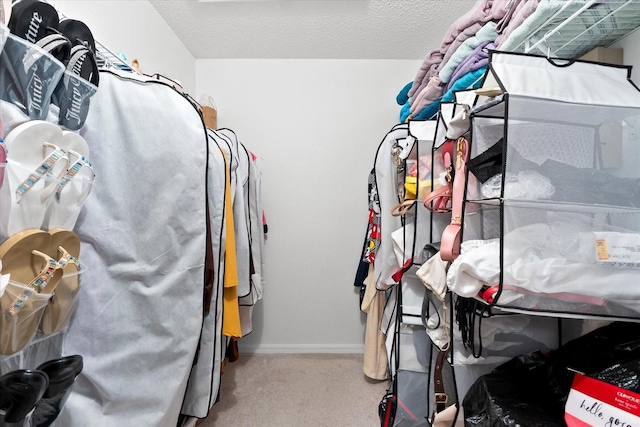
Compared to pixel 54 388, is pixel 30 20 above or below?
above

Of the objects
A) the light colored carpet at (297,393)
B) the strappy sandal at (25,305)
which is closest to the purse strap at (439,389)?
the light colored carpet at (297,393)

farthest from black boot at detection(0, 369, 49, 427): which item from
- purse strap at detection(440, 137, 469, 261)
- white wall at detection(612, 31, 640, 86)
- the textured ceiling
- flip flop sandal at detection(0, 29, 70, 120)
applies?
the textured ceiling

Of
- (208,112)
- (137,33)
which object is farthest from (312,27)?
(137,33)

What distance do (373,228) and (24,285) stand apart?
1.73 m

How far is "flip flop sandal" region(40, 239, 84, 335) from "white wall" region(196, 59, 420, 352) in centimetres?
185

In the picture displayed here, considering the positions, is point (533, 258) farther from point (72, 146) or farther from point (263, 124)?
point (263, 124)

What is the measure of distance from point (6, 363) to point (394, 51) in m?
2.54

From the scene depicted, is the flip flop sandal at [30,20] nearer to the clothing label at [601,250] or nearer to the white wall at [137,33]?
the white wall at [137,33]

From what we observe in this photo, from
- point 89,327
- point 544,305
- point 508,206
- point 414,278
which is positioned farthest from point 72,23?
point 414,278

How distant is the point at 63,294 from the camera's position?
2.10 feet

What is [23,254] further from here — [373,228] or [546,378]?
[373,228]

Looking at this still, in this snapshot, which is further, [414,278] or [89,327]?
[414,278]

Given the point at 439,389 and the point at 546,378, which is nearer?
the point at 546,378

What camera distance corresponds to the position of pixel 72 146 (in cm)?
65
